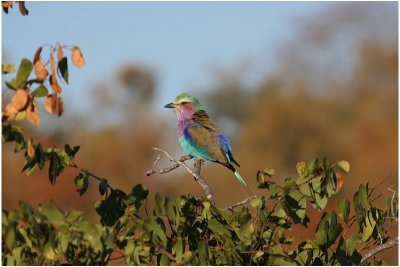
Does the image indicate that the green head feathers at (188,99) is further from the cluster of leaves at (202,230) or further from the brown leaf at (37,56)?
the brown leaf at (37,56)

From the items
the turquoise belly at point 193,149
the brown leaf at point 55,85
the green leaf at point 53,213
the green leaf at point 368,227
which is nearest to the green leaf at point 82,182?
the green leaf at point 53,213

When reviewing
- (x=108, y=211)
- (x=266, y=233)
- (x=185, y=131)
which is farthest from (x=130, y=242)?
(x=185, y=131)

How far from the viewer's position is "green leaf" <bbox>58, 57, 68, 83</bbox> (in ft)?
14.3

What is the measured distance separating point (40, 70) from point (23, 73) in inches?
2.9

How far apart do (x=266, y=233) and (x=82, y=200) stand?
3719cm

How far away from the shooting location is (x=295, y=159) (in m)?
57.4

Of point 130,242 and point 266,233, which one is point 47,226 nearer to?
point 130,242

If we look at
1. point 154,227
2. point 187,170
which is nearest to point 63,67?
point 154,227

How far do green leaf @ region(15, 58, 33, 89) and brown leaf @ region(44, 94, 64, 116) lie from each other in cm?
13

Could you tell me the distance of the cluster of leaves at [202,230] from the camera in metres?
4.40

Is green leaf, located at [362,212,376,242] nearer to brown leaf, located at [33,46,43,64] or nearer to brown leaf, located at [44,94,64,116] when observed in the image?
brown leaf, located at [44,94,64,116]

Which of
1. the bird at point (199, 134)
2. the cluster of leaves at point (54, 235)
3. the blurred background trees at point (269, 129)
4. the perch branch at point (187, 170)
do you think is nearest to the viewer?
the cluster of leaves at point (54, 235)

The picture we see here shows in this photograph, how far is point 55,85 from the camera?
434cm

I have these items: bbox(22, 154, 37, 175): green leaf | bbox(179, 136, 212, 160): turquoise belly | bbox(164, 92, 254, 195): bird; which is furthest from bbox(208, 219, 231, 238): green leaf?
bbox(179, 136, 212, 160): turquoise belly
